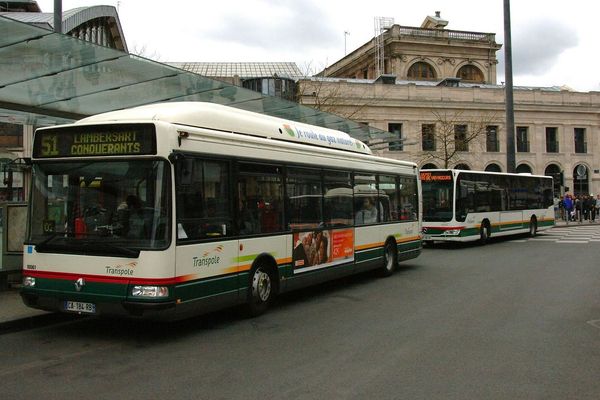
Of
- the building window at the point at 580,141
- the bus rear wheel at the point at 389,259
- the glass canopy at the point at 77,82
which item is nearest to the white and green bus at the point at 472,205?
the bus rear wheel at the point at 389,259

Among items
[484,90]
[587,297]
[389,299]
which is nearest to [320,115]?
[389,299]

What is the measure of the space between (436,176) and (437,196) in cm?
73

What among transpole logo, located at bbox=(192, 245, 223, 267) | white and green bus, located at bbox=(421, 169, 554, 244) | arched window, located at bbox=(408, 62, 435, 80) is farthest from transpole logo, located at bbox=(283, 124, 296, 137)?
arched window, located at bbox=(408, 62, 435, 80)

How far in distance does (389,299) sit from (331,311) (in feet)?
5.02

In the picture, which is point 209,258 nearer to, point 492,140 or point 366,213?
point 366,213

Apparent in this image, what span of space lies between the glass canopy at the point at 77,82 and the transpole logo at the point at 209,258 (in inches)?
178

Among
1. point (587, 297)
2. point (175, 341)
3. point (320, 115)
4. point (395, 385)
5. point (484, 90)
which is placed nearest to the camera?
point (395, 385)

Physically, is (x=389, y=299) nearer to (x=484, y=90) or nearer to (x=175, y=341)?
(x=175, y=341)

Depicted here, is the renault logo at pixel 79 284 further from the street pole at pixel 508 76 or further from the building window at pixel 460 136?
the building window at pixel 460 136

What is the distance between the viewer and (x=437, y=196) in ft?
66.8

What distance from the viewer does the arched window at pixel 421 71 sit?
6544cm

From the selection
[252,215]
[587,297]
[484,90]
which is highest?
[484,90]

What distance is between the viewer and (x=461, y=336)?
7.13 meters

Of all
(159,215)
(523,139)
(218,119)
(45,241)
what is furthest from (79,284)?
(523,139)
